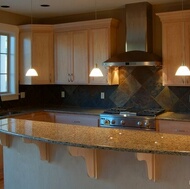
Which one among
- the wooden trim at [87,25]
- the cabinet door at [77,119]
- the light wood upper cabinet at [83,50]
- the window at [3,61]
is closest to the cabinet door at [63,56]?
the light wood upper cabinet at [83,50]

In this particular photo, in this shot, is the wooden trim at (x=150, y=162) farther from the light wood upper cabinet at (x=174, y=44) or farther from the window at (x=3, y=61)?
the window at (x=3, y=61)

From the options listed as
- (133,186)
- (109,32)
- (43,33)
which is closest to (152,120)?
(109,32)

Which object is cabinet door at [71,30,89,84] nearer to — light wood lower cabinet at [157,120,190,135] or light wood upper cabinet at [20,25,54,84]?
light wood upper cabinet at [20,25,54,84]

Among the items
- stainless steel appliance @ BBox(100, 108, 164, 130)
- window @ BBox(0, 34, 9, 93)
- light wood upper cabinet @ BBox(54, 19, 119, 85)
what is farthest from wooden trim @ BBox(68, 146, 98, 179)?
window @ BBox(0, 34, 9, 93)

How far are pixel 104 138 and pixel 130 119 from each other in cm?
212

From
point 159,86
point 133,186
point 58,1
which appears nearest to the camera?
point 133,186

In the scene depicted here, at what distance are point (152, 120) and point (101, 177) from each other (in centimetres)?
190

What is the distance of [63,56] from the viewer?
534 centimetres

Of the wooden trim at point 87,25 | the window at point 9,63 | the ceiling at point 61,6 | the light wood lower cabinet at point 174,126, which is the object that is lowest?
the light wood lower cabinet at point 174,126

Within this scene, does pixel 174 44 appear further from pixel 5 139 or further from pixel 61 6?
pixel 5 139

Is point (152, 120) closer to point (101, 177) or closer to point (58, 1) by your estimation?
point (101, 177)

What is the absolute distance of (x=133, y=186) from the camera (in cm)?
230

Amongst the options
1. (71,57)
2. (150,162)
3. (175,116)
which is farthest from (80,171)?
(71,57)

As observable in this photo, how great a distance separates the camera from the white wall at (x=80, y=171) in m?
2.15
